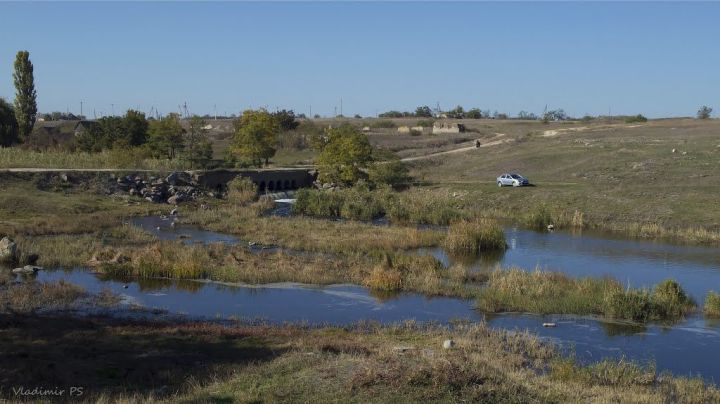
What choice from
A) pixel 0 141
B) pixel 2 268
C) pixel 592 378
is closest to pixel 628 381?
pixel 592 378

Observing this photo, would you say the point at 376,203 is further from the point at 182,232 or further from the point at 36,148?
the point at 36,148

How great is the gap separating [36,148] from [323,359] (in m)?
75.7

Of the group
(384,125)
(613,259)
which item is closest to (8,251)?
(613,259)

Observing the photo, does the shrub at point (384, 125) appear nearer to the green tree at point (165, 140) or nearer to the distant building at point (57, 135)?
the distant building at point (57, 135)

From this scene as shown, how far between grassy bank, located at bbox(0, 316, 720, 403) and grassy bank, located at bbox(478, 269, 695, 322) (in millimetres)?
5447

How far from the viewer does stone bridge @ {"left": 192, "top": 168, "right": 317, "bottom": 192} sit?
73625 mm

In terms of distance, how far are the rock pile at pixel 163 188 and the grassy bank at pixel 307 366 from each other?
42.3 m

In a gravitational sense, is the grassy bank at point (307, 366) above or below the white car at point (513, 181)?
below

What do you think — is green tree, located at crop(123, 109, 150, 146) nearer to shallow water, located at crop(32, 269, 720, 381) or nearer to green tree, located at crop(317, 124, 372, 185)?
green tree, located at crop(317, 124, 372, 185)

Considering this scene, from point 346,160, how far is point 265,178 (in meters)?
8.47

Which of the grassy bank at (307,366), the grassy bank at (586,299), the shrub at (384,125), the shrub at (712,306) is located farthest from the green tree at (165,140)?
the shrub at (384,125)

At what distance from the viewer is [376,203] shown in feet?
203

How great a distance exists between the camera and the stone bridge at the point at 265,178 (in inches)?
2899

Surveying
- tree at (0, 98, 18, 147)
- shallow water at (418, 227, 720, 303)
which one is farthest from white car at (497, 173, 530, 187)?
tree at (0, 98, 18, 147)
